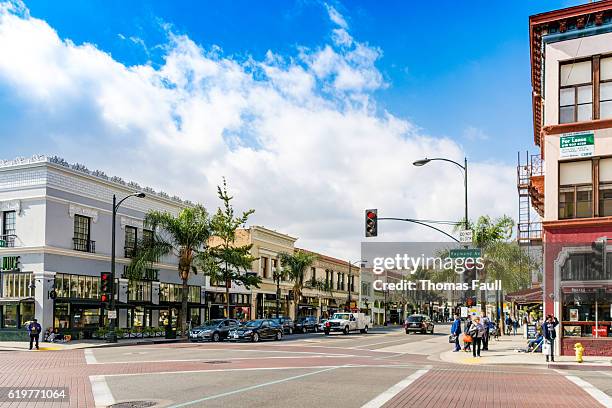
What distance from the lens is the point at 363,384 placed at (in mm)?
16203

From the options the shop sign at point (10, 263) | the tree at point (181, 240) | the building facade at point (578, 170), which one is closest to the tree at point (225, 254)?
the tree at point (181, 240)

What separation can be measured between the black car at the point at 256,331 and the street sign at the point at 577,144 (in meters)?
21.2

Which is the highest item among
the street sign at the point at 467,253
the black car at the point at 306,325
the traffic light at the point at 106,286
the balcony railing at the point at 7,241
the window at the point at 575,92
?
the window at the point at 575,92

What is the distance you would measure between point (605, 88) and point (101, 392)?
2353 centimetres

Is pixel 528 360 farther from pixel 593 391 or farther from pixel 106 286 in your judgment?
pixel 106 286

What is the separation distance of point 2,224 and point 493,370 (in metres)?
30.4

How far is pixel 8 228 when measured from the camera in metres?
39.2

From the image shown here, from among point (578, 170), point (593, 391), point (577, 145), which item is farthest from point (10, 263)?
point (593, 391)

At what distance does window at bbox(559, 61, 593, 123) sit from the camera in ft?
91.6

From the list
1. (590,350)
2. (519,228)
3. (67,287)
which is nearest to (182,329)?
(67,287)

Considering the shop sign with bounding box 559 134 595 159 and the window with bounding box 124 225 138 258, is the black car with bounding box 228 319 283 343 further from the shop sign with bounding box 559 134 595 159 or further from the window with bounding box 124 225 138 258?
the shop sign with bounding box 559 134 595 159

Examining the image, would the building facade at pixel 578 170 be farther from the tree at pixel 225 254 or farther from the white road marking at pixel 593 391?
the tree at pixel 225 254

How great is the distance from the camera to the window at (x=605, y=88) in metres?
27.4

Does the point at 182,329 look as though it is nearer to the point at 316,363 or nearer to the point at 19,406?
the point at 316,363
